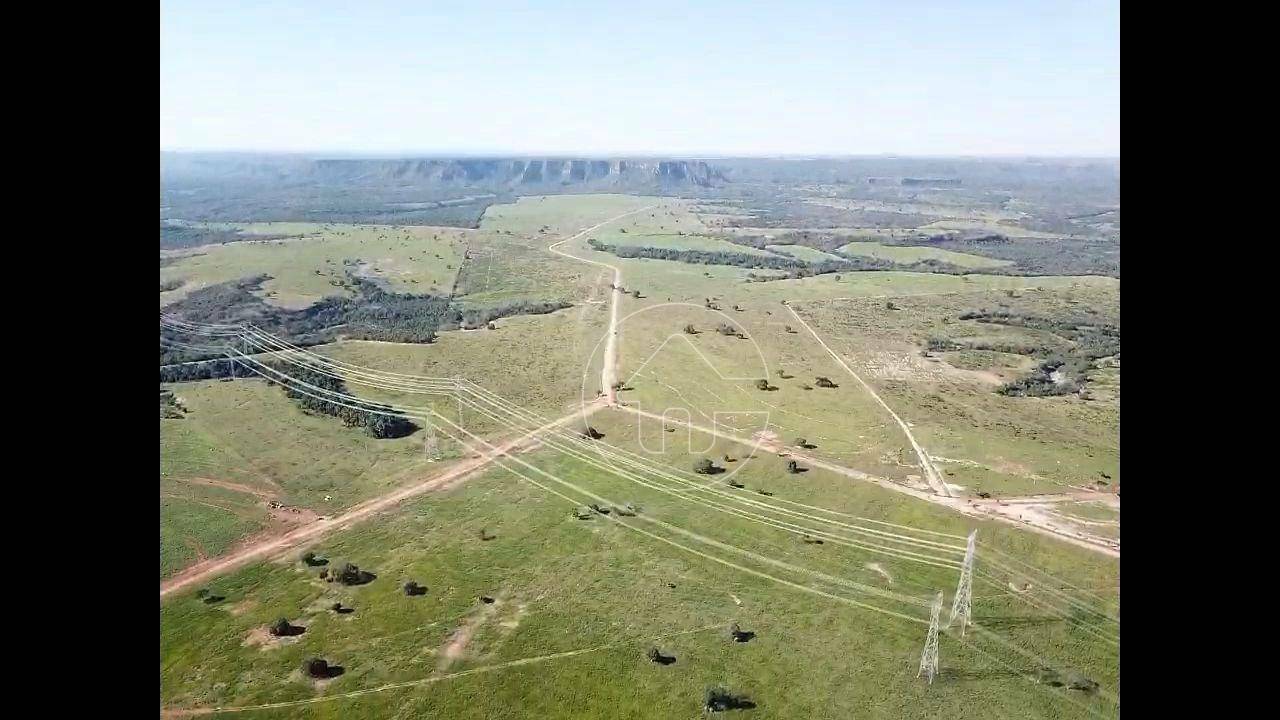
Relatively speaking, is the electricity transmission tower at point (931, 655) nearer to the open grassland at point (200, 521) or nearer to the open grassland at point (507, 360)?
the open grassland at point (507, 360)

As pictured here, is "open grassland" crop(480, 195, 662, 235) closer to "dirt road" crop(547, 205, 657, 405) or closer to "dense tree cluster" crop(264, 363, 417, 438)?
"dirt road" crop(547, 205, 657, 405)

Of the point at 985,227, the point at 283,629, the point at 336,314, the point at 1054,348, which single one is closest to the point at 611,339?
the point at 336,314

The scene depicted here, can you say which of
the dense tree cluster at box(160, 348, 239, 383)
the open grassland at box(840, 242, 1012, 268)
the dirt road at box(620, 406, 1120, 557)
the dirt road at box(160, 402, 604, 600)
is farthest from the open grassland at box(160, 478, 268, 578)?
the open grassland at box(840, 242, 1012, 268)

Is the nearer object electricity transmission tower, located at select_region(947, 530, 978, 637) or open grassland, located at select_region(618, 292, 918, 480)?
electricity transmission tower, located at select_region(947, 530, 978, 637)

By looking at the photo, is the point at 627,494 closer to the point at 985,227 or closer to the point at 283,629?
the point at 283,629

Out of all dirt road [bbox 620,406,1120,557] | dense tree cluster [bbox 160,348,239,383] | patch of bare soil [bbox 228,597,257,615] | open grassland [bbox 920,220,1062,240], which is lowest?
patch of bare soil [bbox 228,597,257,615]

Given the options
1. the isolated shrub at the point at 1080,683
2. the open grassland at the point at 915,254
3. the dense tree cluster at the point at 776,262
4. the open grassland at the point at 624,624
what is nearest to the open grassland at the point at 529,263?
the dense tree cluster at the point at 776,262

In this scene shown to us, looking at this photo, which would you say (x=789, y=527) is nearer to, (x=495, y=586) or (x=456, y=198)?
(x=495, y=586)
